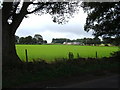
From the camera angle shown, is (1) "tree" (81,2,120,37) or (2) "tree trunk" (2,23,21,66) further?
(1) "tree" (81,2,120,37)

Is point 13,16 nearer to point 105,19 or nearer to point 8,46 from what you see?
point 8,46

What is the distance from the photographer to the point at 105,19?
2495 cm

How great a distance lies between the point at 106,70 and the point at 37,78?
547 cm

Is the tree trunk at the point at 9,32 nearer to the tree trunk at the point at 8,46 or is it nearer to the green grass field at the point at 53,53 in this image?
the tree trunk at the point at 8,46

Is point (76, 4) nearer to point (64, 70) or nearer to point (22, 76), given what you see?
point (64, 70)

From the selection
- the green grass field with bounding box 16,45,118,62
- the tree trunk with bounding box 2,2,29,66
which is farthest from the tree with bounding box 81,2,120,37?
the tree trunk with bounding box 2,2,29,66

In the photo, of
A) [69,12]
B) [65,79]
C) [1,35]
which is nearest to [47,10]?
[69,12]

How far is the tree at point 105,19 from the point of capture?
913 inches

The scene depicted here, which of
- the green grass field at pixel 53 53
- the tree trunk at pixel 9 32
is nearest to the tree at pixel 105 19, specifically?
the green grass field at pixel 53 53

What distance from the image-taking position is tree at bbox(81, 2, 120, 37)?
913 inches

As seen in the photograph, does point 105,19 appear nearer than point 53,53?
Yes

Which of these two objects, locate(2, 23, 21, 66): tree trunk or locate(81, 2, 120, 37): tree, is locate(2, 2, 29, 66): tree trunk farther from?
locate(81, 2, 120, 37): tree

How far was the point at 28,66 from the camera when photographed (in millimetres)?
12516

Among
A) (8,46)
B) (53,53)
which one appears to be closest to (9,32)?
(8,46)
